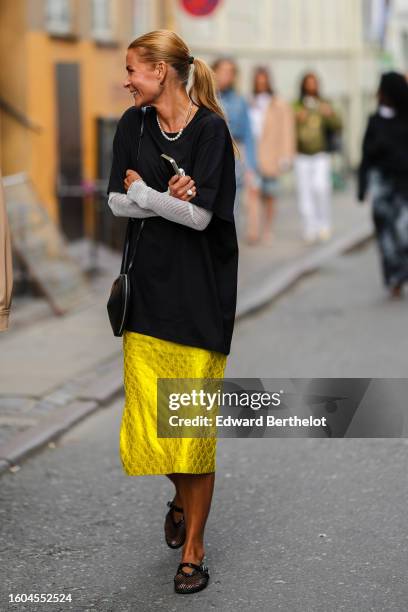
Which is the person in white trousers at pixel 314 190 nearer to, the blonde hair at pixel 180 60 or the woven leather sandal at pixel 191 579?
the blonde hair at pixel 180 60

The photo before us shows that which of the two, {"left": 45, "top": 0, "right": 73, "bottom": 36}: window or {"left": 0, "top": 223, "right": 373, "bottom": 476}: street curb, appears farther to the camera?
{"left": 45, "top": 0, "right": 73, "bottom": 36}: window

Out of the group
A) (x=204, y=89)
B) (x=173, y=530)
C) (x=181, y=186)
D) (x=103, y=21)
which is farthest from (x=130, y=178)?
(x=103, y=21)

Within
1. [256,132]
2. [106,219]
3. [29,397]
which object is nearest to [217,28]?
[256,132]

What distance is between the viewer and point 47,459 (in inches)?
263

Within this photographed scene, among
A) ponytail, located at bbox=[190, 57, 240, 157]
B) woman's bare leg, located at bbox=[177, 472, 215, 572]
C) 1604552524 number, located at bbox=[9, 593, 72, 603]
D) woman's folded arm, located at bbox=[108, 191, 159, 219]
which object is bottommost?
1604552524 number, located at bbox=[9, 593, 72, 603]

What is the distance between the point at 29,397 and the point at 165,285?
3259 millimetres

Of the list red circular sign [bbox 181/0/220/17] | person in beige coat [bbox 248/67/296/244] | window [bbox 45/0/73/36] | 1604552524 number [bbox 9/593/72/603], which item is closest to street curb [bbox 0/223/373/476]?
1604552524 number [bbox 9/593/72/603]

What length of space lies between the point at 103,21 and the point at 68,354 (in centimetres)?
741

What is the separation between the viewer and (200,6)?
13914 mm

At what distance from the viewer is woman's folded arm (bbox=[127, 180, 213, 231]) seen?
4551 mm

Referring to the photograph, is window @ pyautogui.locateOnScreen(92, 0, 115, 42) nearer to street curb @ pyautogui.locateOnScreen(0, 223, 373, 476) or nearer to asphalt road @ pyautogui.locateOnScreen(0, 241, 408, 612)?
street curb @ pyautogui.locateOnScreen(0, 223, 373, 476)

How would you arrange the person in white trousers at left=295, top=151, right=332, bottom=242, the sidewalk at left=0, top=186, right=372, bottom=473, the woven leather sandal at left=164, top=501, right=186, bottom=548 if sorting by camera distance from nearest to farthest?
the woven leather sandal at left=164, top=501, right=186, bottom=548, the sidewalk at left=0, top=186, right=372, bottom=473, the person in white trousers at left=295, top=151, right=332, bottom=242

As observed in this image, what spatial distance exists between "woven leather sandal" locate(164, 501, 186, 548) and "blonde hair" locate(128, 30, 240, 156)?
134cm

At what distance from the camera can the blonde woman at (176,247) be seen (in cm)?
460
